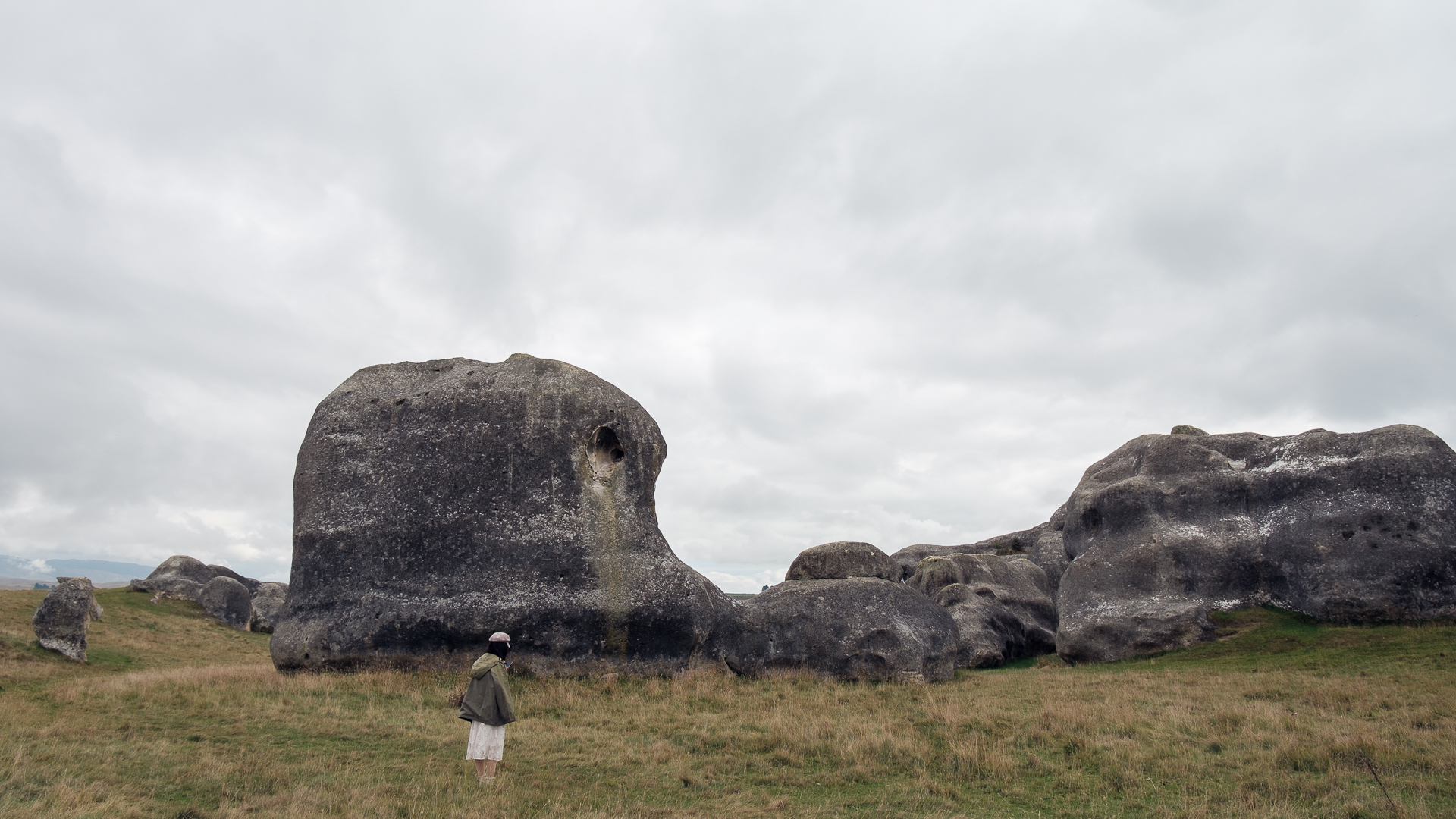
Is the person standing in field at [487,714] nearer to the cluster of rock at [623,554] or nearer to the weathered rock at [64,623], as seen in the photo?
the cluster of rock at [623,554]

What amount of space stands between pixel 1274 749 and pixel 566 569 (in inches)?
488

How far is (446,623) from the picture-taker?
16.5 m

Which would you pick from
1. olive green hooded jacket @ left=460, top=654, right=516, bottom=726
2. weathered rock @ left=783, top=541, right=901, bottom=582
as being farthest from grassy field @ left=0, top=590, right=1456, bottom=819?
weathered rock @ left=783, top=541, right=901, bottom=582

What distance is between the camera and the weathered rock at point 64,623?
21328mm

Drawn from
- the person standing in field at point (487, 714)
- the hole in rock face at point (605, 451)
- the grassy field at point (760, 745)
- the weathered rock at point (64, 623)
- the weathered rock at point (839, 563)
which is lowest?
the grassy field at point (760, 745)

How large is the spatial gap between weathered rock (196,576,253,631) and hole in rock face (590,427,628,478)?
29867 millimetres

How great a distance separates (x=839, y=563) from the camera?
67.7ft

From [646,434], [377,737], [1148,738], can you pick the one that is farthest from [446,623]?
[1148,738]

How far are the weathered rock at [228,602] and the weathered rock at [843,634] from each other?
31.5 metres

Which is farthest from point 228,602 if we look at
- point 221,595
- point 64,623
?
point 64,623

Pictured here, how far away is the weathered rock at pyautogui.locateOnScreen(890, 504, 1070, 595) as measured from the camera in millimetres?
30953

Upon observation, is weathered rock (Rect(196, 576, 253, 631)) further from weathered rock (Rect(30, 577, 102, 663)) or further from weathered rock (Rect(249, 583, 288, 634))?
weathered rock (Rect(30, 577, 102, 663))

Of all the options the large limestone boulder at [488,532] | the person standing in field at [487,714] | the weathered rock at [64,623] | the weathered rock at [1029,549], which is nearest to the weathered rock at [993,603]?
the weathered rock at [1029,549]

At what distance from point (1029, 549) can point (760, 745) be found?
2602 cm
